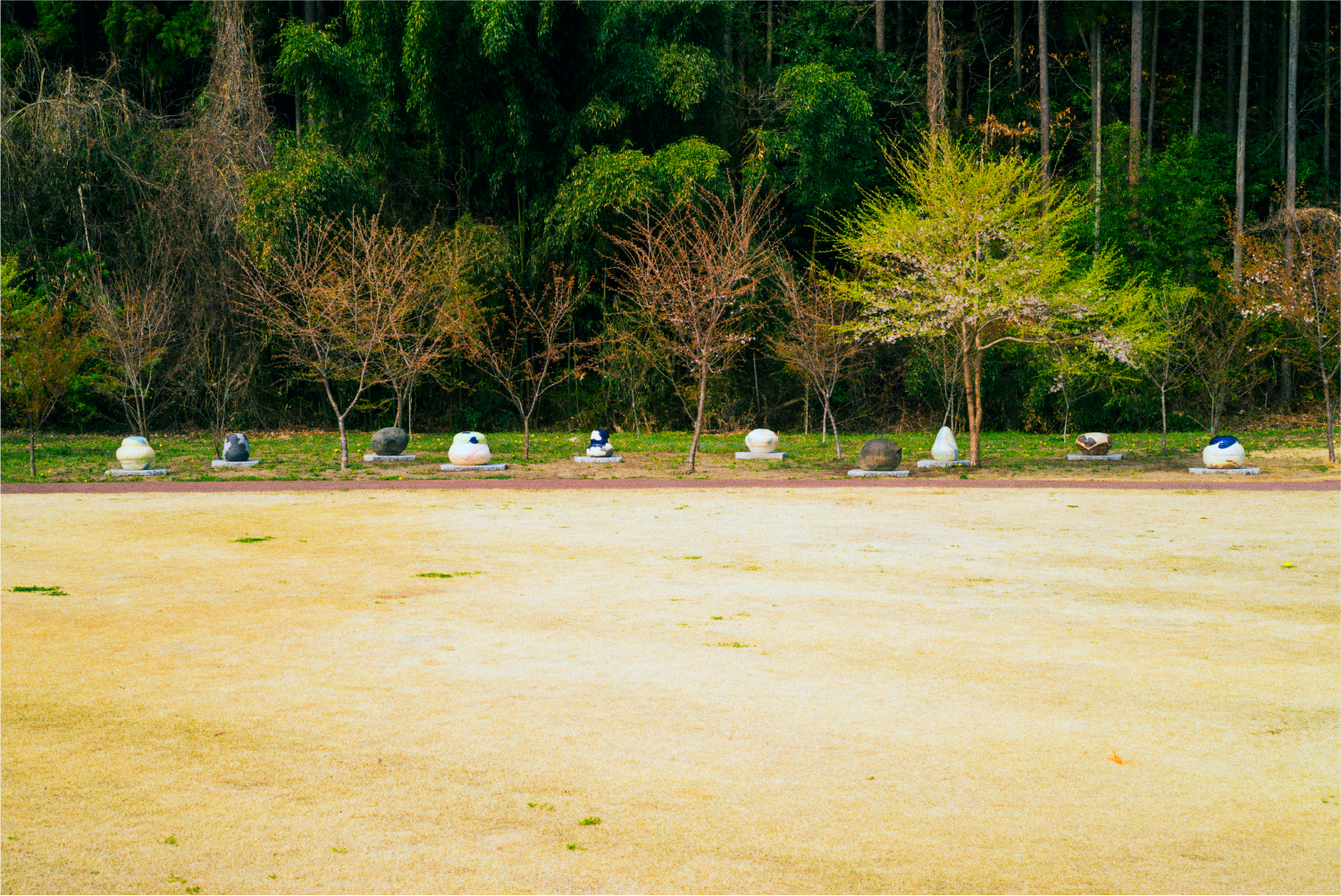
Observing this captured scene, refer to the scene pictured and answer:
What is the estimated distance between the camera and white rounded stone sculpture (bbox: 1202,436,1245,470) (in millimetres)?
20141

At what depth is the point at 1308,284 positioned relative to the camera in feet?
73.5

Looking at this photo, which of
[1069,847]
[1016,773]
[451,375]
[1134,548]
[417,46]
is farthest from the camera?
[451,375]

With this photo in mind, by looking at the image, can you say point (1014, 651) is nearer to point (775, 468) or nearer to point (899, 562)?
point (899, 562)

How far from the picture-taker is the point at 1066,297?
2145 cm

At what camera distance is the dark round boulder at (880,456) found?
20902mm

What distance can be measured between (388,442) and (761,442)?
7.87 metres

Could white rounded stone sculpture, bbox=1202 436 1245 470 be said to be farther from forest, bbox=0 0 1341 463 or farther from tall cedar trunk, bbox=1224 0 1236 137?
tall cedar trunk, bbox=1224 0 1236 137

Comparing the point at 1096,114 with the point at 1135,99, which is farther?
the point at 1096,114

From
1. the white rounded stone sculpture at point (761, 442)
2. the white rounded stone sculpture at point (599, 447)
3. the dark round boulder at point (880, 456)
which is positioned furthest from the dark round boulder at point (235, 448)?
the dark round boulder at point (880, 456)

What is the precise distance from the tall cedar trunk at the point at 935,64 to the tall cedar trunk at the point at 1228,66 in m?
9.17

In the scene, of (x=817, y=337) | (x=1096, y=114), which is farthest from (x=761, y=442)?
(x=1096, y=114)

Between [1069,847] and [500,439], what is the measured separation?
24.9m

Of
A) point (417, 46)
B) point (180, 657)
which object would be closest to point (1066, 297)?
point (417, 46)

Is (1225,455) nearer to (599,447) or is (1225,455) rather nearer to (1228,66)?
(599,447)
